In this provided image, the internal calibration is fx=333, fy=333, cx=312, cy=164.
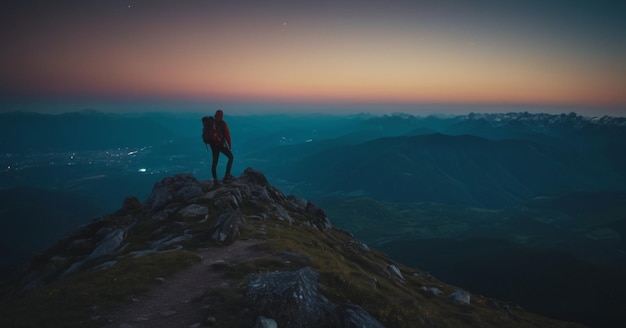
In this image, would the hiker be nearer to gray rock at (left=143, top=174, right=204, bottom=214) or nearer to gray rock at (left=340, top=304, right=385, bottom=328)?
gray rock at (left=143, top=174, right=204, bottom=214)

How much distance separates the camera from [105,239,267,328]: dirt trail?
14.5m

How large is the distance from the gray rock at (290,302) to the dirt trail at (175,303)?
2514mm

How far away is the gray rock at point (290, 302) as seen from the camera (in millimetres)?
13977

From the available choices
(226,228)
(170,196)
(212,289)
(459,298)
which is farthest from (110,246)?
(459,298)

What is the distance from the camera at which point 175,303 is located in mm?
16656

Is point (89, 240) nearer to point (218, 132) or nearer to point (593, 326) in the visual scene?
point (218, 132)

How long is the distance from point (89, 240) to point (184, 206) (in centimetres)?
1307

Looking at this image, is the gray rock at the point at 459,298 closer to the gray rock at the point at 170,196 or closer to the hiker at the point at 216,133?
the hiker at the point at 216,133

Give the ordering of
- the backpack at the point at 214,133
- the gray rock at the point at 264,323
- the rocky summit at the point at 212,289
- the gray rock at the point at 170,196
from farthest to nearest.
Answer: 1. the gray rock at the point at 170,196
2. the backpack at the point at 214,133
3. the rocky summit at the point at 212,289
4. the gray rock at the point at 264,323

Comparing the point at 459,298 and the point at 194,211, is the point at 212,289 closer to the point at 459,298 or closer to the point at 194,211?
the point at 194,211

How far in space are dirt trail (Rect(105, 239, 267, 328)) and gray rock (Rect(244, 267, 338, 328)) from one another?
2514 mm

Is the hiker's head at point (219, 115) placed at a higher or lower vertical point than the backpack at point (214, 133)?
higher

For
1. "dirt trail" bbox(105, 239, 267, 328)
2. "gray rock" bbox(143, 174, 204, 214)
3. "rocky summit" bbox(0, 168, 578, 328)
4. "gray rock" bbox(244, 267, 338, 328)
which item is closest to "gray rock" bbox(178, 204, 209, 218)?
"rocky summit" bbox(0, 168, 578, 328)

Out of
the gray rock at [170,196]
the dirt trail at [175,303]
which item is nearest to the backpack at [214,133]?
the gray rock at [170,196]
